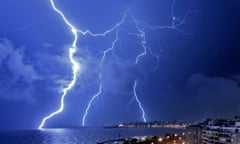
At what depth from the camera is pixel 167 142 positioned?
61.5 metres

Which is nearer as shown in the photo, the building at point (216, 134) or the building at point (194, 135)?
the building at point (216, 134)

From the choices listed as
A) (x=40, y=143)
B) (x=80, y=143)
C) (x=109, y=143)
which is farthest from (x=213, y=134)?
(x=40, y=143)

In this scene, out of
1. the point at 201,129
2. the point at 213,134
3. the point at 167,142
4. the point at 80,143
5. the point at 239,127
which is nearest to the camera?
the point at 239,127

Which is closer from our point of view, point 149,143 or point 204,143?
point 149,143

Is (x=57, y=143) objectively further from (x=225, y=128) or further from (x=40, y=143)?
(x=225, y=128)

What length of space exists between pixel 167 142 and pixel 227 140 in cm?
1846

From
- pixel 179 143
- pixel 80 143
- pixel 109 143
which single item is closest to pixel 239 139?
pixel 179 143

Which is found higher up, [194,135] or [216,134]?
[194,135]

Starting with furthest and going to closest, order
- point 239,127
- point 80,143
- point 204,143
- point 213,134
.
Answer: point 80,143, point 204,143, point 213,134, point 239,127

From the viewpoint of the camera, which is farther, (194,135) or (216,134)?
(194,135)

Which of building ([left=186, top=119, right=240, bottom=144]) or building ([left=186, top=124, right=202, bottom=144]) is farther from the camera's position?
building ([left=186, top=124, right=202, bottom=144])

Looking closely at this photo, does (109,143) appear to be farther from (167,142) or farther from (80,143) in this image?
(80,143)

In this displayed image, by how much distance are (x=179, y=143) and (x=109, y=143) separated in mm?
13021

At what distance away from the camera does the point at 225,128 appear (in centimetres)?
4662
